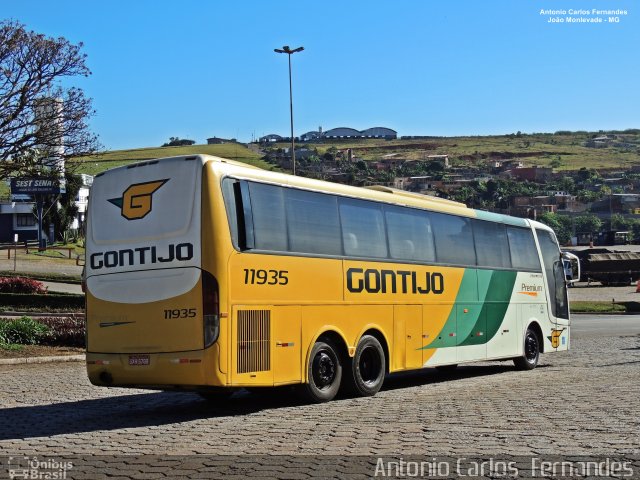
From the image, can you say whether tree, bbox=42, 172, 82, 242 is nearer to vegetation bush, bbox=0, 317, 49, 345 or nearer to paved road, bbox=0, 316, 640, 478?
vegetation bush, bbox=0, 317, 49, 345

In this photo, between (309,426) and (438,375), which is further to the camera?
(438,375)

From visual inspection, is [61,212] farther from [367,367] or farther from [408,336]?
[367,367]

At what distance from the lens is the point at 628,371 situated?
649 inches

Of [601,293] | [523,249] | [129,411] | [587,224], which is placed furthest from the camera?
[587,224]

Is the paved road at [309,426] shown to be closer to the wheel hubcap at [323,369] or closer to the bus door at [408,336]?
the wheel hubcap at [323,369]

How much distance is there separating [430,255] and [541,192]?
455ft

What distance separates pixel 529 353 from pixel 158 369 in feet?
36.0

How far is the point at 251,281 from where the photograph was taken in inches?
452

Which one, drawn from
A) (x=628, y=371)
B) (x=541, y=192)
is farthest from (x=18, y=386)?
(x=541, y=192)

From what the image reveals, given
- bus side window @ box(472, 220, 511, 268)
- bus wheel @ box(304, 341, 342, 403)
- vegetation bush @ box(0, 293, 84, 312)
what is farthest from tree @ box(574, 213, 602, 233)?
bus wheel @ box(304, 341, 342, 403)

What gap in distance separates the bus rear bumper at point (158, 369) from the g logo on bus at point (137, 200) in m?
1.86

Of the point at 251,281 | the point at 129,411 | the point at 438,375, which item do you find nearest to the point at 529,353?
the point at 438,375

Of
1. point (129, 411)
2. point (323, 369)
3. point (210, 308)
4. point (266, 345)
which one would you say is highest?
point (210, 308)

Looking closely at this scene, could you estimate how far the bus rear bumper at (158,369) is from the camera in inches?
426
